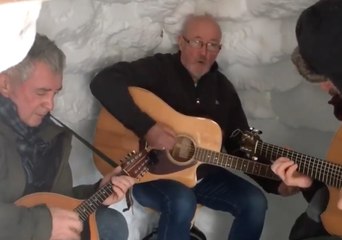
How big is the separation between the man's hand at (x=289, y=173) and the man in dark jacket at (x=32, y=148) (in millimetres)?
445

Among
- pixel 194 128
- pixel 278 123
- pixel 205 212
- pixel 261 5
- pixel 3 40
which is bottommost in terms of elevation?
pixel 205 212

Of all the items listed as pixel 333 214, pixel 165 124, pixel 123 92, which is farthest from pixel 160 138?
pixel 333 214

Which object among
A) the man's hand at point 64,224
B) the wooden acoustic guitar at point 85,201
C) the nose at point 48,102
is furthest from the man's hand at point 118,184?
the nose at point 48,102

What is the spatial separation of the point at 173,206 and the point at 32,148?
0.47m

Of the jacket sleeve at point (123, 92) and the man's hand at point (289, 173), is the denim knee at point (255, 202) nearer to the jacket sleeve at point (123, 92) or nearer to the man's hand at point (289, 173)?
the man's hand at point (289, 173)

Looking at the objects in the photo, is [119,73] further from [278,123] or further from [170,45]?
[278,123]

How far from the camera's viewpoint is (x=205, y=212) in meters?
2.13

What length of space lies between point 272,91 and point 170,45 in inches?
14.0

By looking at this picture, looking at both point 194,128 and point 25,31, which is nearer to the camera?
Result: point 25,31

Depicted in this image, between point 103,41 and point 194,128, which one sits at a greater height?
point 103,41

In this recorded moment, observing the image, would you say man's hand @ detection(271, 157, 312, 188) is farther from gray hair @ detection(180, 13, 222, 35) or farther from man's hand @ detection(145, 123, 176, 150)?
gray hair @ detection(180, 13, 222, 35)

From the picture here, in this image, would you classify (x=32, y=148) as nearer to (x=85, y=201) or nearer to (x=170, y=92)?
(x=85, y=201)

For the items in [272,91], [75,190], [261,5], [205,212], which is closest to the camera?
[75,190]

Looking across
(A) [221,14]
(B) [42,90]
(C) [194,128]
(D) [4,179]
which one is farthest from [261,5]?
(D) [4,179]
